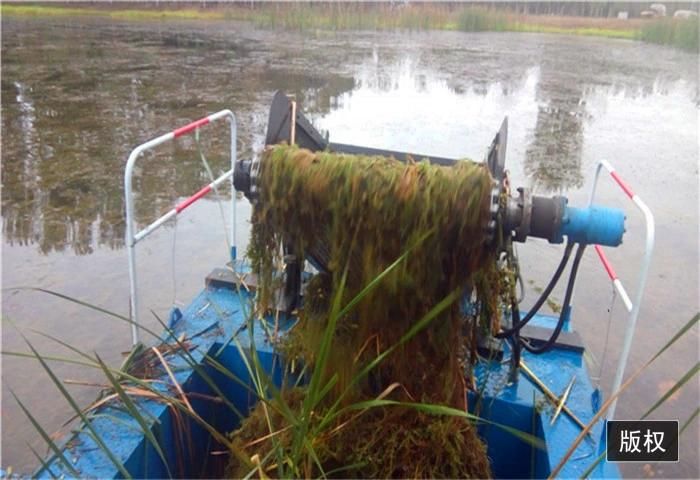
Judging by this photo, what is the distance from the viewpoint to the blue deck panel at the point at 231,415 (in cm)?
188

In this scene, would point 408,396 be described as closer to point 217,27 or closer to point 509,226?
point 509,226

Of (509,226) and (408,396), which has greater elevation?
(509,226)

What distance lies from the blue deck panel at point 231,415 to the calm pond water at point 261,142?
37.2 inches

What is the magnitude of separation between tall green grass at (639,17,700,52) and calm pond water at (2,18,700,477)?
847 millimetres

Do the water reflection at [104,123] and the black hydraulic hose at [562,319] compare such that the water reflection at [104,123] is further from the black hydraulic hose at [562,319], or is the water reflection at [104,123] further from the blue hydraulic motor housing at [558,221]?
the blue hydraulic motor housing at [558,221]

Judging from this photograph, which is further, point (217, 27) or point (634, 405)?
point (217, 27)

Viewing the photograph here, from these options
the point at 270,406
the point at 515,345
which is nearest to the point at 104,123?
the point at 515,345

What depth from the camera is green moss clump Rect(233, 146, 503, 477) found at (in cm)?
164

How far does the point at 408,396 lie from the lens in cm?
188

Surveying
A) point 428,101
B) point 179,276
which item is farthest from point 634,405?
point 428,101

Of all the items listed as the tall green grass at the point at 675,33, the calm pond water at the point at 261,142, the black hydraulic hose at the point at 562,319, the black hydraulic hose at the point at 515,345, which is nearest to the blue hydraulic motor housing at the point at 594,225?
the black hydraulic hose at the point at 562,319

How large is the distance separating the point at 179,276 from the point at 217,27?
1684 centimetres

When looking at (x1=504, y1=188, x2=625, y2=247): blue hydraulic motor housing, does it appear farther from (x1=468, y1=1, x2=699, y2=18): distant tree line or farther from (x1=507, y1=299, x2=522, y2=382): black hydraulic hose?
(x1=468, y1=1, x2=699, y2=18): distant tree line

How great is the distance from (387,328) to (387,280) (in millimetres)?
196
